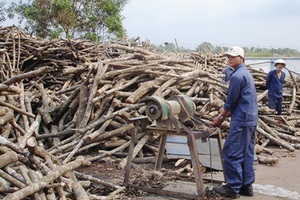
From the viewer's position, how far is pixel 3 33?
1138cm

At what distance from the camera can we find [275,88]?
10625 millimetres

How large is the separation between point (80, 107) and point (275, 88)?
5.59 meters

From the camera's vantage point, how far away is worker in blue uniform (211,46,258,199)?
5.39 meters

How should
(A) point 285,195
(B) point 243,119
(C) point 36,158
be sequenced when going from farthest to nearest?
(A) point 285,195 → (B) point 243,119 → (C) point 36,158

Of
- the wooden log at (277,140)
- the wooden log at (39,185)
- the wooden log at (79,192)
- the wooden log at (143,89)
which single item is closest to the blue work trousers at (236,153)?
the wooden log at (79,192)

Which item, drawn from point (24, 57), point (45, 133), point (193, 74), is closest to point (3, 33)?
point (24, 57)

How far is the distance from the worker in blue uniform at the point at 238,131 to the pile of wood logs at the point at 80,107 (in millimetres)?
1537

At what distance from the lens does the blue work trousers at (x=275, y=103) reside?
10578 millimetres

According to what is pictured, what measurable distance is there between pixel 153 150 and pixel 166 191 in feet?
7.29

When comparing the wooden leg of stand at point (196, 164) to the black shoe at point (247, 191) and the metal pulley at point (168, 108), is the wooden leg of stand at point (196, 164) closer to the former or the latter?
the metal pulley at point (168, 108)

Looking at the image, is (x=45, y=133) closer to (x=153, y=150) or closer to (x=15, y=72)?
(x=153, y=150)

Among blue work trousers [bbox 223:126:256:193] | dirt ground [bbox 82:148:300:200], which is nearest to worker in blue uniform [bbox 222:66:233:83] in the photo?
dirt ground [bbox 82:148:300:200]

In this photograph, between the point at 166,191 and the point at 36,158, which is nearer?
the point at 36,158

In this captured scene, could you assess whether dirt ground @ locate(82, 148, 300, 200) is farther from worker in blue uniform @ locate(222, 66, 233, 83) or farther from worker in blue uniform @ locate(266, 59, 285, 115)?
worker in blue uniform @ locate(266, 59, 285, 115)
